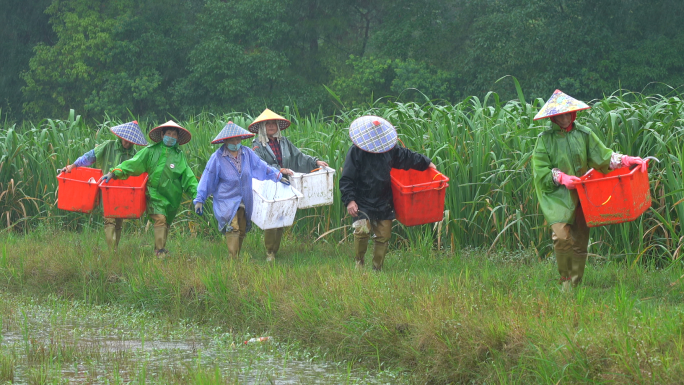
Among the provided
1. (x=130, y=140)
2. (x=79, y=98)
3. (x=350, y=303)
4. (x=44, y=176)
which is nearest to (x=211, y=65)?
(x=79, y=98)

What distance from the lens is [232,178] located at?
21.6 feet

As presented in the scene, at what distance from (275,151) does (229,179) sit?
2.07ft

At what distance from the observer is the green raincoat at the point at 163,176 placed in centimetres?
680

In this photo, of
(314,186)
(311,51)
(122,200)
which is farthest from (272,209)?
(311,51)

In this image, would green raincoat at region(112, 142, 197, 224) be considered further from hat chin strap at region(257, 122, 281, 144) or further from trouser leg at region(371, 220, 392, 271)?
trouser leg at region(371, 220, 392, 271)

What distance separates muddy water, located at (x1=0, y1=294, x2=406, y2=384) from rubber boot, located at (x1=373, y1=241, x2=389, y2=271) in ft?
4.86

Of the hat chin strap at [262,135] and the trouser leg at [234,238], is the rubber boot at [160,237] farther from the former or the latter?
the hat chin strap at [262,135]

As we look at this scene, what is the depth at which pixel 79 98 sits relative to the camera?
80.5ft

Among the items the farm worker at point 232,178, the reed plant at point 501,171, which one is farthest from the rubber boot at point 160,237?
the reed plant at point 501,171

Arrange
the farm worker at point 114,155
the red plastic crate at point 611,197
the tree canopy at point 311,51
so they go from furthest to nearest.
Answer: the tree canopy at point 311,51 → the farm worker at point 114,155 → the red plastic crate at point 611,197

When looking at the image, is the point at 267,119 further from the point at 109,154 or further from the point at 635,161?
the point at 635,161

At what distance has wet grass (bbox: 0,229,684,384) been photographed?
3484 mm

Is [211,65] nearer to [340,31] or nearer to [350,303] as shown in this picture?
[340,31]

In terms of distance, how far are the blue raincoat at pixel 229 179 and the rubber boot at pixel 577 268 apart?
2703mm
